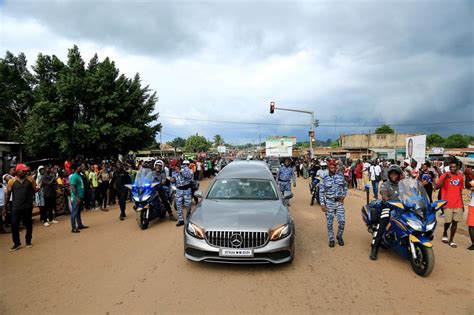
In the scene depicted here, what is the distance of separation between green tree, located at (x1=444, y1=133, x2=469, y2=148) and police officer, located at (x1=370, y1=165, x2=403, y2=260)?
96.9m

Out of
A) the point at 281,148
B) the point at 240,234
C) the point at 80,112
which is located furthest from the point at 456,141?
the point at 240,234

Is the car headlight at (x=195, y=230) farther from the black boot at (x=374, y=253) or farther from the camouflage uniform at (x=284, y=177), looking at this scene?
the camouflage uniform at (x=284, y=177)

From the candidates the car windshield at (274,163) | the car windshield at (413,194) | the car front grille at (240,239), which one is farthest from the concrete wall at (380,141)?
the car front grille at (240,239)

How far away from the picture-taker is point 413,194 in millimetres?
5195

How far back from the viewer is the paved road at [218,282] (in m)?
3.83

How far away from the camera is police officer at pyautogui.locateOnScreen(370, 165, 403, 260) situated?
5512 mm

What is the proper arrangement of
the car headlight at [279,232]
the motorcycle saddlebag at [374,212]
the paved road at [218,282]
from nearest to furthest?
the paved road at [218,282], the car headlight at [279,232], the motorcycle saddlebag at [374,212]

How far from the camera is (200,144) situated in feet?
355

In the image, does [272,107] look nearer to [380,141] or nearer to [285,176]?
[285,176]

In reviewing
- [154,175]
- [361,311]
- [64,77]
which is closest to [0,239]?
[154,175]

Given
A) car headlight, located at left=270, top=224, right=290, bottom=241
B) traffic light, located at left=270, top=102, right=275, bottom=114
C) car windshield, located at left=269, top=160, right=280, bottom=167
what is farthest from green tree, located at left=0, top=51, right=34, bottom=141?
car headlight, located at left=270, top=224, right=290, bottom=241

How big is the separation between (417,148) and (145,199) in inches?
493

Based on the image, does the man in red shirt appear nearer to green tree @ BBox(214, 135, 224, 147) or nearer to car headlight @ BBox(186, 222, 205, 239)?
car headlight @ BBox(186, 222, 205, 239)

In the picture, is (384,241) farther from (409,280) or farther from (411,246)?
(409,280)
